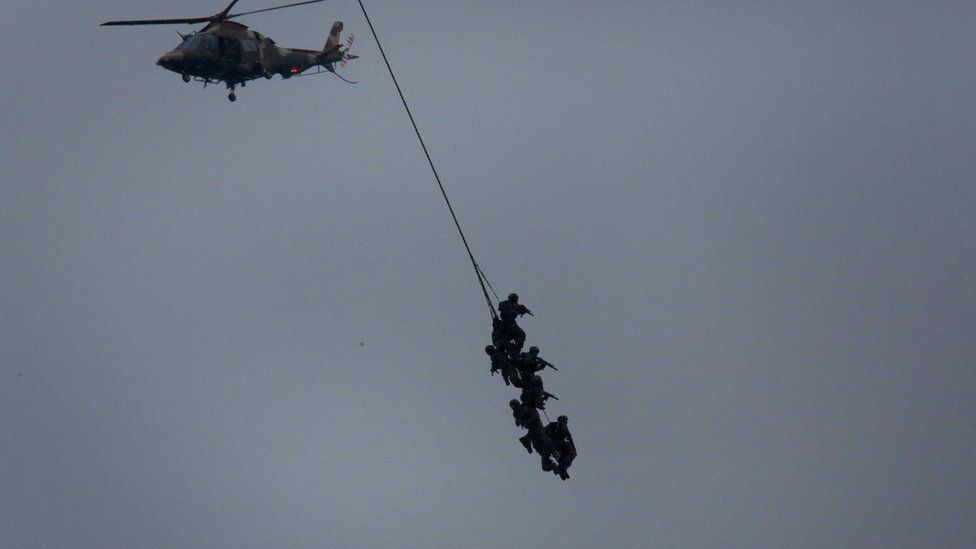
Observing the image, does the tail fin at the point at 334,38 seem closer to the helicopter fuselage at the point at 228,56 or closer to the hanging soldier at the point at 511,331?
the helicopter fuselage at the point at 228,56

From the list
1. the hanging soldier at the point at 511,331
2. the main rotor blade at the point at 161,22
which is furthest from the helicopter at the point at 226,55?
the hanging soldier at the point at 511,331

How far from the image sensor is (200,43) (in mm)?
68125

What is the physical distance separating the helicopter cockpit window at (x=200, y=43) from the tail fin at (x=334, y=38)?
50.1ft

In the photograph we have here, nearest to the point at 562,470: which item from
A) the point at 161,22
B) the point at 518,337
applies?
the point at 518,337

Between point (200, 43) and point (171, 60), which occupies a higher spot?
point (200, 43)

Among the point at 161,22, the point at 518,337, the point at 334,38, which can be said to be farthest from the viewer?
the point at 334,38

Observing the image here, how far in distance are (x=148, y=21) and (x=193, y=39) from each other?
595 centimetres

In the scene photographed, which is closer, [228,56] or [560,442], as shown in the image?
[560,442]

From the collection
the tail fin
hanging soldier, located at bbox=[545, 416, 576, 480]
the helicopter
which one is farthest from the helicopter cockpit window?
hanging soldier, located at bbox=[545, 416, 576, 480]

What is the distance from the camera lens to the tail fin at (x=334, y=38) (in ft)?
275

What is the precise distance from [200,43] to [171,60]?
2399 millimetres

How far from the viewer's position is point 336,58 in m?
82.2

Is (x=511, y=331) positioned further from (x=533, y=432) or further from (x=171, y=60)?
(x=171, y=60)

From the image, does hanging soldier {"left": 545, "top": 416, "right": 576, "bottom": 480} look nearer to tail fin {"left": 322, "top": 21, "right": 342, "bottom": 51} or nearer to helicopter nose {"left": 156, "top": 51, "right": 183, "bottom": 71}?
helicopter nose {"left": 156, "top": 51, "right": 183, "bottom": 71}
